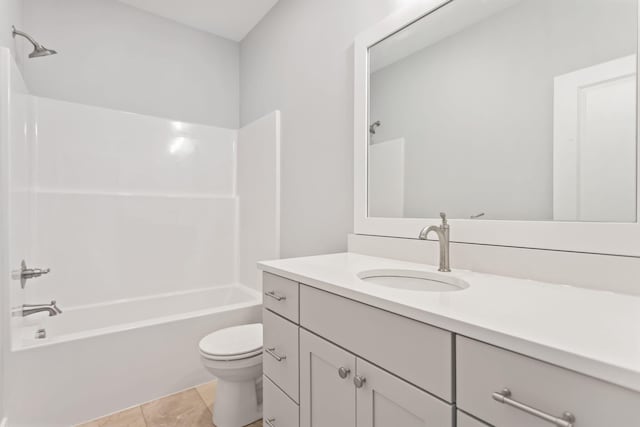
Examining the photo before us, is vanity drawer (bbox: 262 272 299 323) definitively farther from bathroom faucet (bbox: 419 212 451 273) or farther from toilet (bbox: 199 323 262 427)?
bathroom faucet (bbox: 419 212 451 273)

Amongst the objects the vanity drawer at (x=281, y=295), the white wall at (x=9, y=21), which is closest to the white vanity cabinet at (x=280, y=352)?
the vanity drawer at (x=281, y=295)

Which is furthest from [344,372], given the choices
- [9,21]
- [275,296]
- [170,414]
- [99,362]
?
[9,21]

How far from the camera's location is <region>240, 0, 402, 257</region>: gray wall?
1.71 meters

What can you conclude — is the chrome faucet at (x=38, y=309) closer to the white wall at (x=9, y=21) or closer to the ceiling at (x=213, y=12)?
the white wall at (x=9, y=21)

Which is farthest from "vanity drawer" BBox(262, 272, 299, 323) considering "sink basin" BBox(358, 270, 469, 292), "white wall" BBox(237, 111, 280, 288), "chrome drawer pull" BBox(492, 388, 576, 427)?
"white wall" BBox(237, 111, 280, 288)

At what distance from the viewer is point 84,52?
7.37ft

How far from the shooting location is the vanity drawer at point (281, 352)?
1.11m

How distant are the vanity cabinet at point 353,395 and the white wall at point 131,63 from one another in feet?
7.82

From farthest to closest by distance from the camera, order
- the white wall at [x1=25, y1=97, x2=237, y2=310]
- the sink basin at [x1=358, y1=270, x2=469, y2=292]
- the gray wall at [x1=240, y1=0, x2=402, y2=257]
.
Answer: the white wall at [x1=25, y1=97, x2=237, y2=310] → the gray wall at [x1=240, y1=0, x2=402, y2=257] → the sink basin at [x1=358, y1=270, x2=469, y2=292]

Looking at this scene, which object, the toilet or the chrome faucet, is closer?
the toilet

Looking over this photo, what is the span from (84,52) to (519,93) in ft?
9.07

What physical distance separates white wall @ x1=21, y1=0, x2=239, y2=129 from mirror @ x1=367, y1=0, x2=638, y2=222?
6.01 ft

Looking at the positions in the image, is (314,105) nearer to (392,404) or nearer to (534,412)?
(392,404)

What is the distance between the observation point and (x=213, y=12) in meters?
2.46
